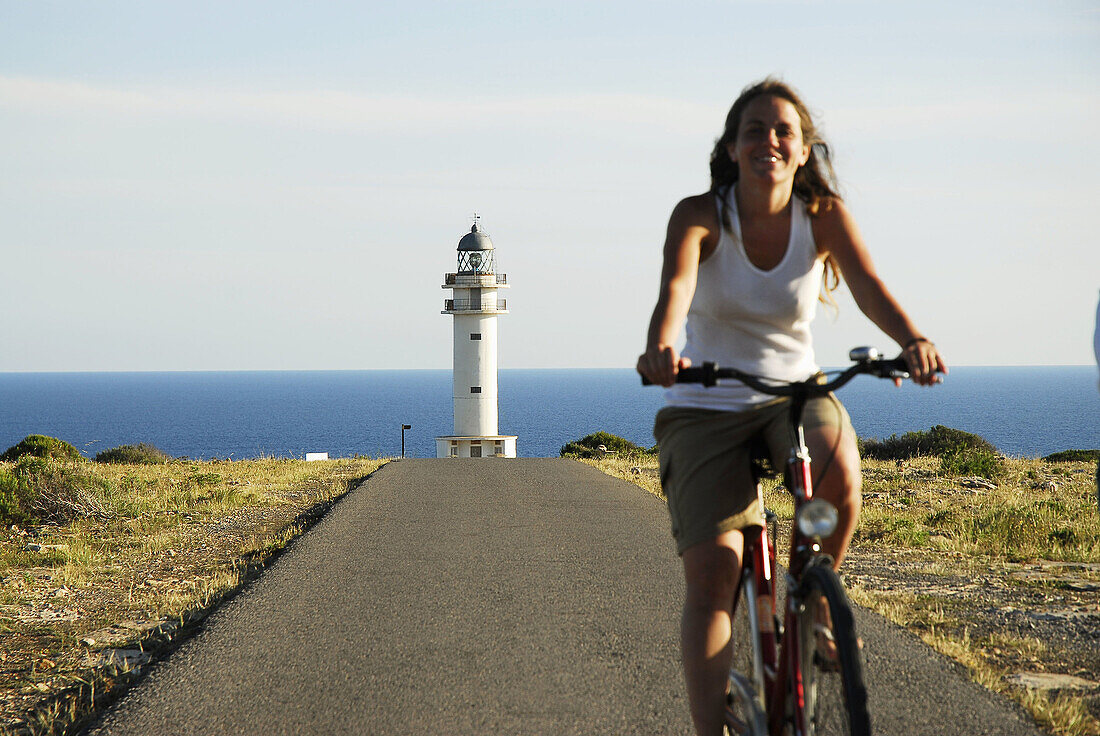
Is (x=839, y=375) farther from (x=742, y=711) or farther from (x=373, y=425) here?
(x=373, y=425)

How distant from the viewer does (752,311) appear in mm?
2865

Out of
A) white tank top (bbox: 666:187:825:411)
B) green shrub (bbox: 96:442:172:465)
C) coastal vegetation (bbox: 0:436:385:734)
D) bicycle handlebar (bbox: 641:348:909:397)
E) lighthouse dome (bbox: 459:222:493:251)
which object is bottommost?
green shrub (bbox: 96:442:172:465)

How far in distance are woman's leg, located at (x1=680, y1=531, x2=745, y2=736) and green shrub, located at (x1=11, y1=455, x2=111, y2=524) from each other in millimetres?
10430

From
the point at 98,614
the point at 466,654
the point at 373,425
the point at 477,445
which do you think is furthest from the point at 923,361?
the point at 373,425

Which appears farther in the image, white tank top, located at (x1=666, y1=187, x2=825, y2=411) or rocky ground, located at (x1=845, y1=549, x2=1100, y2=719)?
rocky ground, located at (x1=845, y1=549, x2=1100, y2=719)


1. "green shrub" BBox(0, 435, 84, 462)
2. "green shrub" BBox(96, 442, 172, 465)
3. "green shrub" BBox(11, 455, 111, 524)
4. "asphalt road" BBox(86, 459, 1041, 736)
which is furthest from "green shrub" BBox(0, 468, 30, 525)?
"green shrub" BBox(96, 442, 172, 465)

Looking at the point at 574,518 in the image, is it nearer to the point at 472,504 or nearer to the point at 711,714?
the point at 472,504

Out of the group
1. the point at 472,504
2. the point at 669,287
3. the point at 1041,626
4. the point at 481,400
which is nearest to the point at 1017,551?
the point at 1041,626

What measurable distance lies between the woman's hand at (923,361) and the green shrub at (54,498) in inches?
436

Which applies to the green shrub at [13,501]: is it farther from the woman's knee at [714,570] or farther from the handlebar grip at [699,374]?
the handlebar grip at [699,374]

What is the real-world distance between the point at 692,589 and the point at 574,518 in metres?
7.32

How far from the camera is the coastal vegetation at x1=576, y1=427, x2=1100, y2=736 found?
475 centimetres

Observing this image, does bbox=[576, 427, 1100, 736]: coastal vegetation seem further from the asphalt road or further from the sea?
the sea

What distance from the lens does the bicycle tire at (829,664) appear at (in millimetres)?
2285
